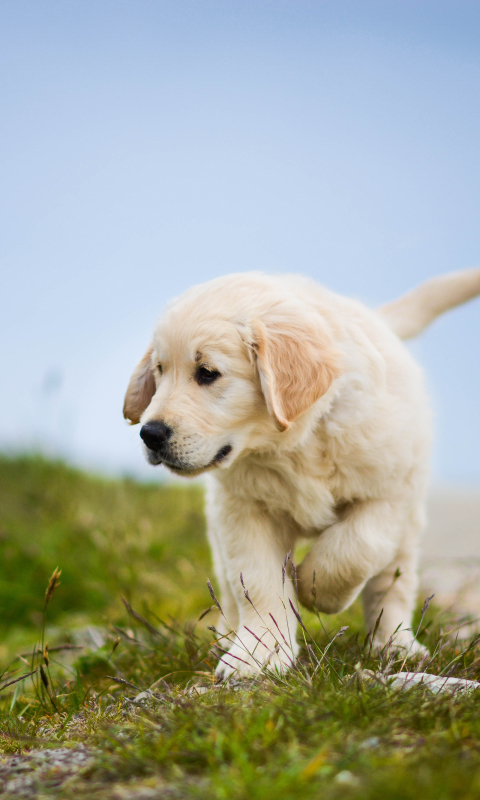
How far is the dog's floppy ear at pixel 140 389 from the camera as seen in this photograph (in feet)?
9.94

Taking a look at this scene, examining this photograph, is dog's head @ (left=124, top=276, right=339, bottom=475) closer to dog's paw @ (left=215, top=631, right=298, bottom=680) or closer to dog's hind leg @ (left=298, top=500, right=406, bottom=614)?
dog's hind leg @ (left=298, top=500, right=406, bottom=614)

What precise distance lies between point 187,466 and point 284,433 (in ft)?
1.28

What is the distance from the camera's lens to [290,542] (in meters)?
2.94

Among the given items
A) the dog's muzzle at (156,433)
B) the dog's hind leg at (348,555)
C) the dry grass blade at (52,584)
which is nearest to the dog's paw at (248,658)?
the dog's hind leg at (348,555)

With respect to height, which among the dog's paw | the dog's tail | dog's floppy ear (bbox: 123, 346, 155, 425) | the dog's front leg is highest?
the dog's tail

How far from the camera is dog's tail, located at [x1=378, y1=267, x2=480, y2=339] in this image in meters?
3.69

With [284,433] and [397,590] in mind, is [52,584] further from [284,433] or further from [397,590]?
[397,590]

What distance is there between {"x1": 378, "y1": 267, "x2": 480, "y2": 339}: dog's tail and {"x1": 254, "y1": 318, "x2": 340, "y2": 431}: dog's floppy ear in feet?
4.04

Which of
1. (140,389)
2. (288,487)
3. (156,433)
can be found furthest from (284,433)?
(140,389)

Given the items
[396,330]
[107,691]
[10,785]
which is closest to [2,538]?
[107,691]

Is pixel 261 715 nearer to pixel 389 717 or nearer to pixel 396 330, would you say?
pixel 389 717

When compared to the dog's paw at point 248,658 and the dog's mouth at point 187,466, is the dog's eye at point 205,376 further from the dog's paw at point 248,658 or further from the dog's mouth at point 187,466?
the dog's paw at point 248,658

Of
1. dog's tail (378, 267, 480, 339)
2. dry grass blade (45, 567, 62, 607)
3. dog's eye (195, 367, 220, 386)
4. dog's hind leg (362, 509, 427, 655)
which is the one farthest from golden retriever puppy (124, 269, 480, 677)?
dog's tail (378, 267, 480, 339)

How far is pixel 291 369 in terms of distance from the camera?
2.51m
